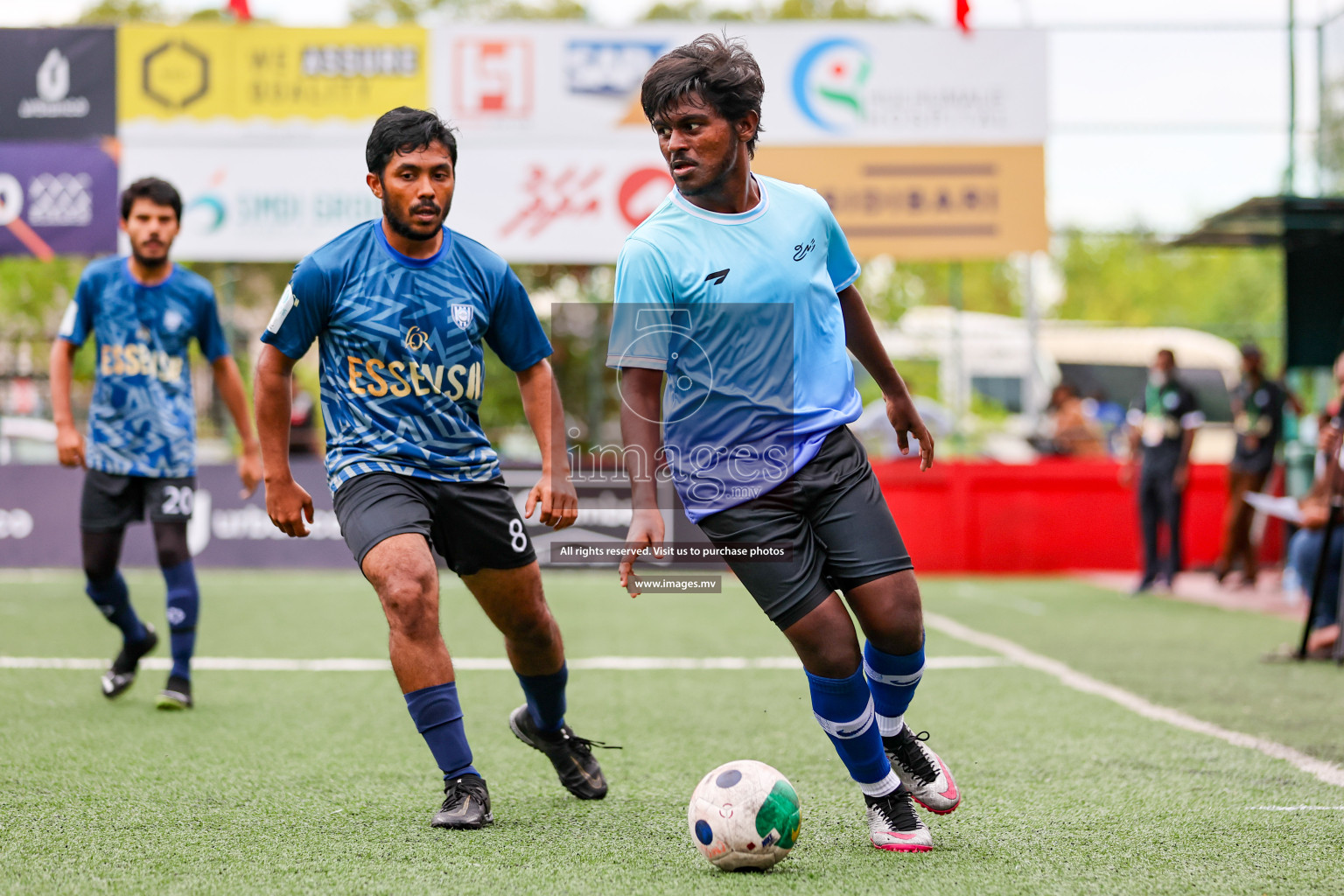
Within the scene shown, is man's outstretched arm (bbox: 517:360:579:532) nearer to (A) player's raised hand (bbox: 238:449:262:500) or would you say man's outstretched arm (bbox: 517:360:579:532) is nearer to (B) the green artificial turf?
(B) the green artificial turf

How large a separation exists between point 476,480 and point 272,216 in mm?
10482

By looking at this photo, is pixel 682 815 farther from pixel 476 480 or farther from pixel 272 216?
pixel 272 216

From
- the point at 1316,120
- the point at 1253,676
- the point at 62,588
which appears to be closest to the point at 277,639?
the point at 62,588

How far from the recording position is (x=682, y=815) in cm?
420

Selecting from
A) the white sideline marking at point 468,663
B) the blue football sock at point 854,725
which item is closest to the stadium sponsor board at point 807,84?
the white sideline marking at point 468,663

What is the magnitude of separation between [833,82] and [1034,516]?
4860 mm

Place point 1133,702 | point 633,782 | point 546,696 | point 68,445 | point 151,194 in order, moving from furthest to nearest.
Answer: point 1133,702, point 68,445, point 151,194, point 633,782, point 546,696

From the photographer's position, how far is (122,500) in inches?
245

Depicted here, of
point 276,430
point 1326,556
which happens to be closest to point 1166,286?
point 1326,556

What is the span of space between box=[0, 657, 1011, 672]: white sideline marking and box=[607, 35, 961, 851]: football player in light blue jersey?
→ 394cm

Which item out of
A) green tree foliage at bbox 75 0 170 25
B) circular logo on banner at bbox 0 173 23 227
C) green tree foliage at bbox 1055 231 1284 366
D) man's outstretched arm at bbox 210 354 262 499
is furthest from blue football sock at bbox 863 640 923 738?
green tree foliage at bbox 1055 231 1284 366

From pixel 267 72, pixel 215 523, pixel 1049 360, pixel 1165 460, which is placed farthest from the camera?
pixel 1049 360

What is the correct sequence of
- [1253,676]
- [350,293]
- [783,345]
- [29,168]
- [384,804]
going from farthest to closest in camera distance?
1. [29,168]
2. [1253,676]
3. [384,804]
4. [350,293]
5. [783,345]

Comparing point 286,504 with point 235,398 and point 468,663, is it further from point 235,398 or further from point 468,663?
point 468,663
